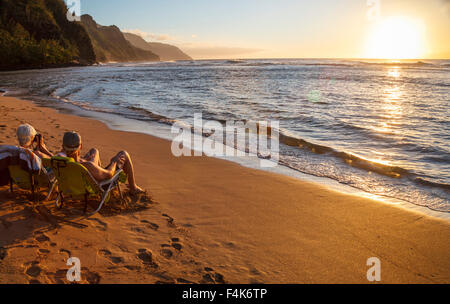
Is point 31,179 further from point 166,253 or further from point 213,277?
point 213,277

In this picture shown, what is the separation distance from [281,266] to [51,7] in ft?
404

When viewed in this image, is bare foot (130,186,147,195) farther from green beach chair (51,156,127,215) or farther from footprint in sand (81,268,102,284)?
footprint in sand (81,268,102,284)

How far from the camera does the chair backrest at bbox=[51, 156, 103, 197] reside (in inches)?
144

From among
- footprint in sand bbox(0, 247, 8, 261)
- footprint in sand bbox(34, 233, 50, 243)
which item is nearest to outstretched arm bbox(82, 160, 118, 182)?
footprint in sand bbox(34, 233, 50, 243)

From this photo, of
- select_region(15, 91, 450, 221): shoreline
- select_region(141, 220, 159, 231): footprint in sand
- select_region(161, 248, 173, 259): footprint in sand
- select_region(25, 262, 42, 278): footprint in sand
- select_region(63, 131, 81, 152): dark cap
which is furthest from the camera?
select_region(15, 91, 450, 221): shoreline

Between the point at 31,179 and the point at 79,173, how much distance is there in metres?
0.95

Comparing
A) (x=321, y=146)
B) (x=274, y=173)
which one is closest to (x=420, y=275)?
(x=274, y=173)

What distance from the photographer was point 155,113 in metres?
14.1

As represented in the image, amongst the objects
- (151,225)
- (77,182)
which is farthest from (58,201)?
(151,225)

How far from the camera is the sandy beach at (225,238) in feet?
10.3

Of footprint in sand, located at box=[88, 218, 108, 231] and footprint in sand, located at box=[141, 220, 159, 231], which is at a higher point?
footprint in sand, located at box=[88, 218, 108, 231]

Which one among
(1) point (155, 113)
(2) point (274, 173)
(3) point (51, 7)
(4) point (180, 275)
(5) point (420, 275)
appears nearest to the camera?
(4) point (180, 275)

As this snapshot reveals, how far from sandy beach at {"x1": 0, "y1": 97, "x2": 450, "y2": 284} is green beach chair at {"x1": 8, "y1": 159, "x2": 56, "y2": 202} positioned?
0.71 ft

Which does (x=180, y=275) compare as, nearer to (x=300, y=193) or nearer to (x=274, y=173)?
(x=300, y=193)
